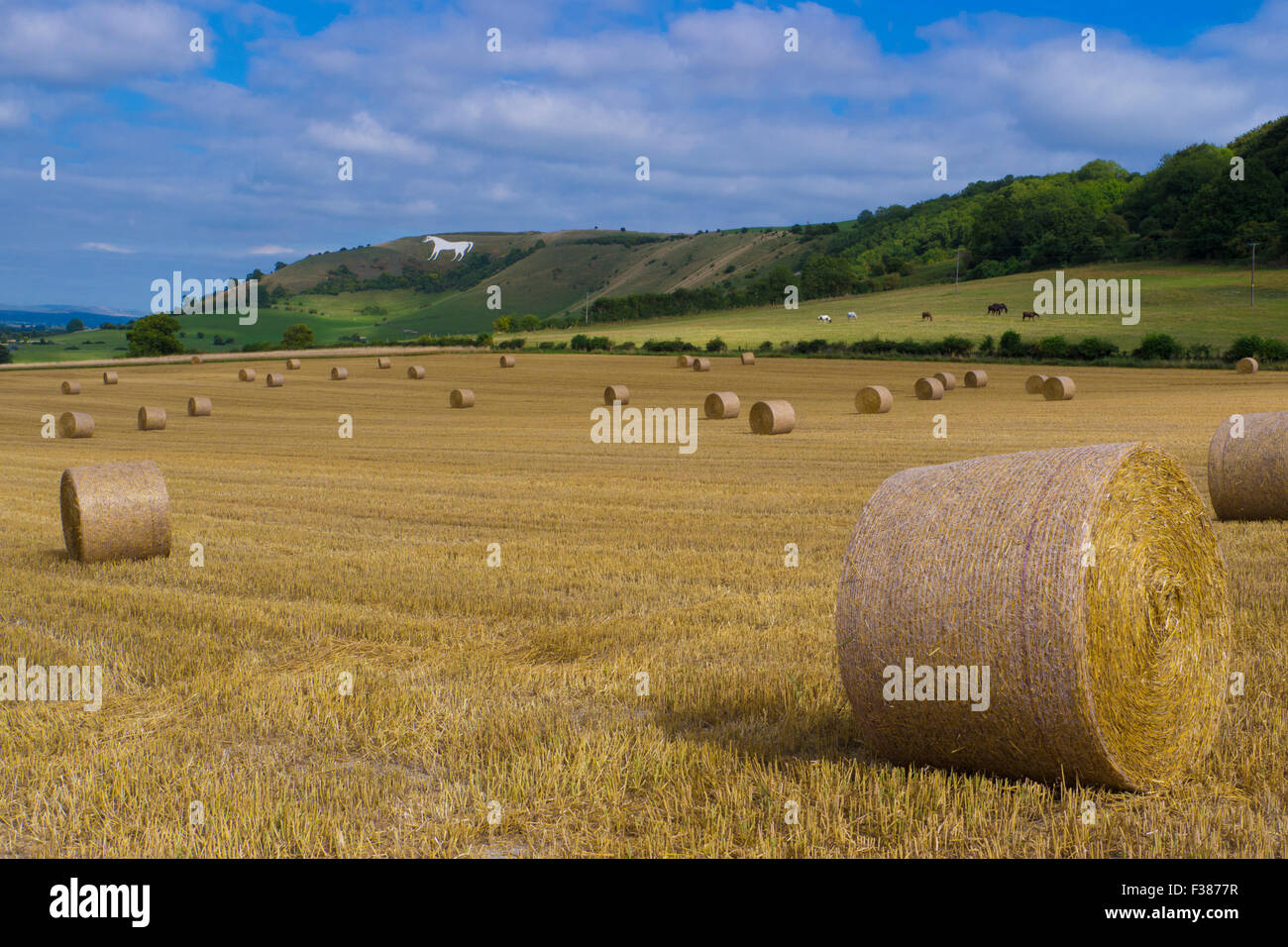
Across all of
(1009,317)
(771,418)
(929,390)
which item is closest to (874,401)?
(929,390)

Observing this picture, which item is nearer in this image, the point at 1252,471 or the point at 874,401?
the point at 1252,471

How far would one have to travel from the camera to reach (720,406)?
37.0 meters

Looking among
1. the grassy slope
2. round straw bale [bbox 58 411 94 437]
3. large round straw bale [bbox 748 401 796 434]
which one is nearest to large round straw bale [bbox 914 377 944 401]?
large round straw bale [bbox 748 401 796 434]

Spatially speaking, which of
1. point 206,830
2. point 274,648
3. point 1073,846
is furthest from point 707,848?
point 274,648

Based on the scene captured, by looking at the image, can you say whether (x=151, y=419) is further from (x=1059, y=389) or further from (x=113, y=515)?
(x=1059, y=389)

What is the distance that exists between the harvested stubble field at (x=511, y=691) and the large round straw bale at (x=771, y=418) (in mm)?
9263

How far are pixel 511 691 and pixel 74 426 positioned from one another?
104 feet

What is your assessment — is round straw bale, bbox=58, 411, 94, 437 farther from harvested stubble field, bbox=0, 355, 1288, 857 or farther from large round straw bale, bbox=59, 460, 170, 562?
large round straw bale, bbox=59, 460, 170, 562

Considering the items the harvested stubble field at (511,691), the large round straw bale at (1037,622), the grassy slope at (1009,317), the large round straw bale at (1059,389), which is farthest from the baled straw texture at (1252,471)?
the grassy slope at (1009,317)

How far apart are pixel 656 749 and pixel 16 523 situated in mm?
14472

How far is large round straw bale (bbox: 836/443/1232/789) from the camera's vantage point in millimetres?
5629

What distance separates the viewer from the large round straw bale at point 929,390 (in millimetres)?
42719

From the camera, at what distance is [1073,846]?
5.11 meters

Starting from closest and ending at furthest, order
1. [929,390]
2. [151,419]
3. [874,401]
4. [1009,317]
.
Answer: [151,419]
[874,401]
[929,390]
[1009,317]
